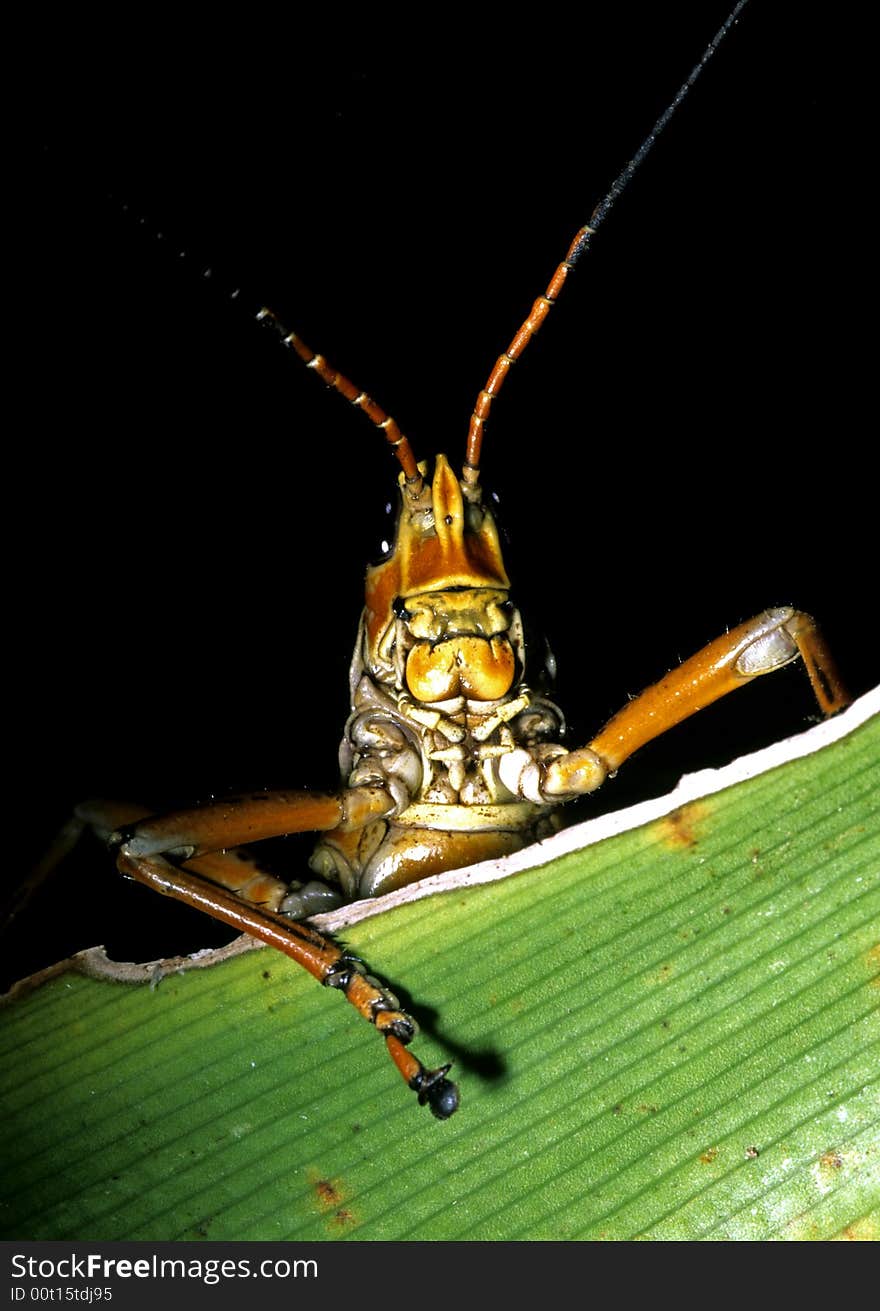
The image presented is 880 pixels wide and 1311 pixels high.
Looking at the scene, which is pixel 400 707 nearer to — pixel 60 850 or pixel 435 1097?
pixel 60 850

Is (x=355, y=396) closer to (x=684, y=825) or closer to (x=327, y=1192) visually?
(x=684, y=825)

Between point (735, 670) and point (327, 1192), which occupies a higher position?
point (735, 670)

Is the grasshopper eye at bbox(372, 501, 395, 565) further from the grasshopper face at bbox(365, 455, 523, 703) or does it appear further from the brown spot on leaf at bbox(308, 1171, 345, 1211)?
the brown spot on leaf at bbox(308, 1171, 345, 1211)

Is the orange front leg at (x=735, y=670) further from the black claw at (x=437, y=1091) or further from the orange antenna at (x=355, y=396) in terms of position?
the black claw at (x=437, y=1091)

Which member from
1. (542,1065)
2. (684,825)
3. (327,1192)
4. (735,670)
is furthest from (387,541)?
(327,1192)

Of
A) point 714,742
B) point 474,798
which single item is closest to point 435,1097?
point 474,798

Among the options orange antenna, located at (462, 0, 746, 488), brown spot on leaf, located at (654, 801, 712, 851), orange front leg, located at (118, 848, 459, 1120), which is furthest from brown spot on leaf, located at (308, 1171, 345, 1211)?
orange antenna, located at (462, 0, 746, 488)
